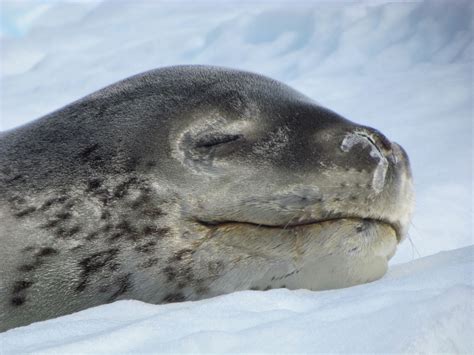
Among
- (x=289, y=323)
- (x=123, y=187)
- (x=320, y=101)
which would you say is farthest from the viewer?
(x=320, y=101)

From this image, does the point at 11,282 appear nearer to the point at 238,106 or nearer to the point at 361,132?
the point at 238,106

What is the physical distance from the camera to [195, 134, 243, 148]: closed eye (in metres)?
2.48

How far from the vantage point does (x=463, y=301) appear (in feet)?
5.56

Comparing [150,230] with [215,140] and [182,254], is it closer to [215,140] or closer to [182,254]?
[182,254]

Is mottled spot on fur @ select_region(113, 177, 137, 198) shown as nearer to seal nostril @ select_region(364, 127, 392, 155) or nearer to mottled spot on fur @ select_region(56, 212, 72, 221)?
mottled spot on fur @ select_region(56, 212, 72, 221)

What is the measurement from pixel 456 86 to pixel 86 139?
7034mm

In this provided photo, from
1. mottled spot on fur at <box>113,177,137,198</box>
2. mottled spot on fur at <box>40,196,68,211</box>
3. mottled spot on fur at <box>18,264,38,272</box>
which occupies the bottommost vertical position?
mottled spot on fur at <box>18,264,38,272</box>

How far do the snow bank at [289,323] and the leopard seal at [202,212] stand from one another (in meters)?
0.14

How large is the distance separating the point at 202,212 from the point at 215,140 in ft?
0.90

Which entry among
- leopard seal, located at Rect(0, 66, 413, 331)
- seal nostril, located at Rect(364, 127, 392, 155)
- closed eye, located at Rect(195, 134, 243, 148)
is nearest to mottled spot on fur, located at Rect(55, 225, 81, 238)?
leopard seal, located at Rect(0, 66, 413, 331)

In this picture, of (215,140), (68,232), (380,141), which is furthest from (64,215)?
(380,141)

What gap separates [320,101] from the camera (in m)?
10.0

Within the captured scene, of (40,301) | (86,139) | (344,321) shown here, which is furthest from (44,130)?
(344,321)

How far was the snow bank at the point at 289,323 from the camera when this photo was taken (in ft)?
5.16
